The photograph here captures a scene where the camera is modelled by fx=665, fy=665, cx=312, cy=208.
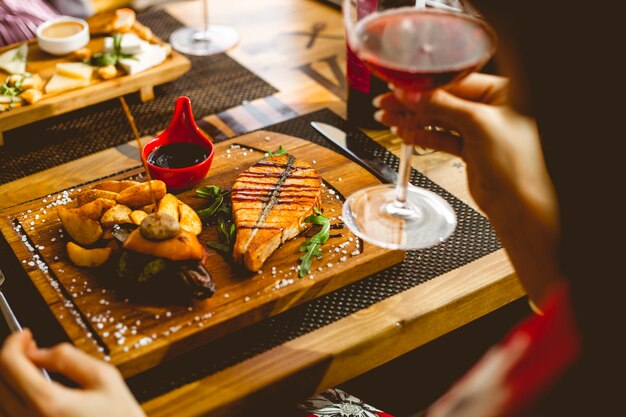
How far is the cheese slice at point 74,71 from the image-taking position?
181 cm

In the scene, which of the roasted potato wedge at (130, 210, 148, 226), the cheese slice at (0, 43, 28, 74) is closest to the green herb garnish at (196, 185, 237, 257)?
the roasted potato wedge at (130, 210, 148, 226)

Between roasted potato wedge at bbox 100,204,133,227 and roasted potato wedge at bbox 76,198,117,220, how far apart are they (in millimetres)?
16

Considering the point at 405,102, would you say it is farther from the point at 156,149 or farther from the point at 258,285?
the point at 156,149

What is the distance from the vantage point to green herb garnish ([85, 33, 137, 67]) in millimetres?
1857

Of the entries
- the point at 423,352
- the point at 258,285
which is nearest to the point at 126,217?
the point at 258,285

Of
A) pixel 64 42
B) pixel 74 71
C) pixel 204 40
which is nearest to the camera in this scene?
pixel 74 71

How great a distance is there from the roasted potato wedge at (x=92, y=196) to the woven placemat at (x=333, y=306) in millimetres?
373

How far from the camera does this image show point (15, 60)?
1896 millimetres

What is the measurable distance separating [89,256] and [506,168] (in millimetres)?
714

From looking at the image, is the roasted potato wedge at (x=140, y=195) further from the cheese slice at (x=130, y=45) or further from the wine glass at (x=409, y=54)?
the cheese slice at (x=130, y=45)

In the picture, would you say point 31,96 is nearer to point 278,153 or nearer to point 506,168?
Answer: point 278,153

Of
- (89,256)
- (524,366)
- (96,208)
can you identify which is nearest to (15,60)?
(96,208)

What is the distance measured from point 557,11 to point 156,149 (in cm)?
95

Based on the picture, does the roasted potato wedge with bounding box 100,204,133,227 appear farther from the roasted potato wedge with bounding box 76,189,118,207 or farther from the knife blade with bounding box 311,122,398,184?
the knife blade with bounding box 311,122,398,184
